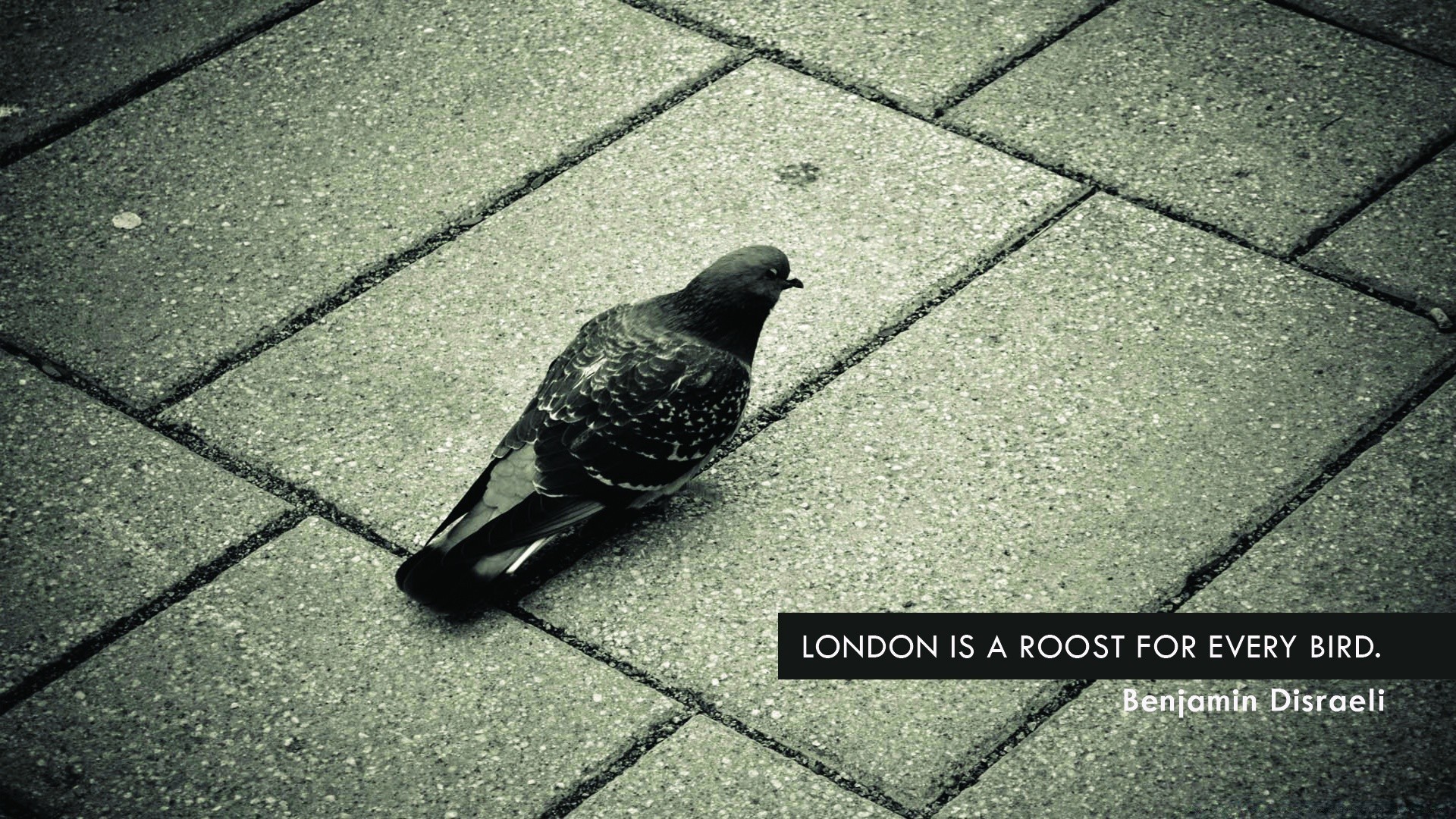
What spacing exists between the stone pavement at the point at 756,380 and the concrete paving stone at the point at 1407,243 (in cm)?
2

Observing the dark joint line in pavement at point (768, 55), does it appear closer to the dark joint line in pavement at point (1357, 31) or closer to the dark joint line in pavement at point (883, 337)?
the dark joint line in pavement at point (883, 337)

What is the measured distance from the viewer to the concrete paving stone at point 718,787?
313 centimetres

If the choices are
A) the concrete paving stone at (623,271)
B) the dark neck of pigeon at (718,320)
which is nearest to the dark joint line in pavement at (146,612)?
the concrete paving stone at (623,271)

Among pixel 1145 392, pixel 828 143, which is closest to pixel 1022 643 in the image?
pixel 1145 392

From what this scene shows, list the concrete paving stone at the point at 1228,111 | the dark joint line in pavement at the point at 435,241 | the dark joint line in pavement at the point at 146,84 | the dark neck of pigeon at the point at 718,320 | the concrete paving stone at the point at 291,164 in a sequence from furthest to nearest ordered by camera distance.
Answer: the dark joint line in pavement at the point at 146,84
the concrete paving stone at the point at 1228,111
the concrete paving stone at the point at 291,164
the dark joint line in pavement at the point at 435,241
the dark neck of pigeon at the point at 718,320

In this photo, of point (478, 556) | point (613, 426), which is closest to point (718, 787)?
point (478, 556)

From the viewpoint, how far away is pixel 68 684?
3420 mm

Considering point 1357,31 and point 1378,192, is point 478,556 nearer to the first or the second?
point 1378,192

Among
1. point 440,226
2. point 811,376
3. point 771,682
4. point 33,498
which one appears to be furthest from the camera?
point 440,226

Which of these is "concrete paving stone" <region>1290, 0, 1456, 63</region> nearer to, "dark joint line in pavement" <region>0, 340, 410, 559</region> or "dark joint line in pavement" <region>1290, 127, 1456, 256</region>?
"dark joint line in pavement" <region>1290, 127, 1456, 256</region>

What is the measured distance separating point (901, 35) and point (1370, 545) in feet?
8.64

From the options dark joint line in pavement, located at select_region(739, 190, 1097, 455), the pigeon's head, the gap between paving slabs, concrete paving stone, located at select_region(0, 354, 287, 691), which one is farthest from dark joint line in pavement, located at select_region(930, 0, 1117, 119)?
concrete paving stone, located at select_region(0, 354, 287, 691)

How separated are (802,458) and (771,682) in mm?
766

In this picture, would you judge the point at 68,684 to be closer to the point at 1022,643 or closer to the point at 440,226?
the point at 440,226
